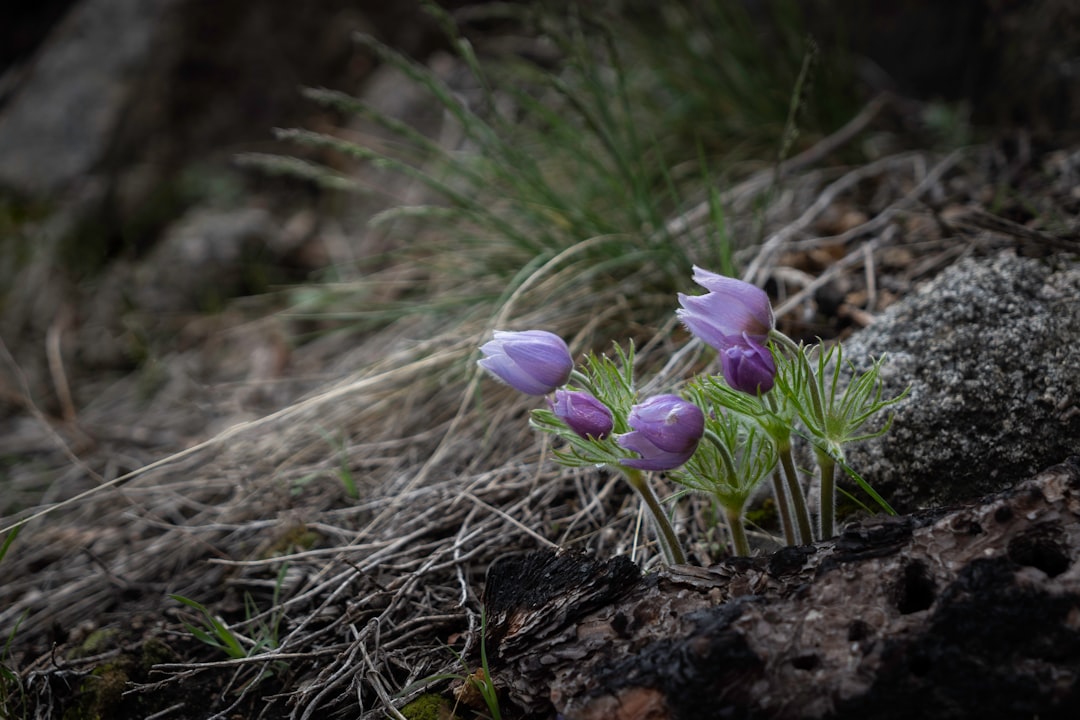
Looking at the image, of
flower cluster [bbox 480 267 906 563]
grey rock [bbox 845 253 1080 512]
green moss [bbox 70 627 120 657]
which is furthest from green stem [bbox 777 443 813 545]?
green moss [bbox 70 627 120 657]

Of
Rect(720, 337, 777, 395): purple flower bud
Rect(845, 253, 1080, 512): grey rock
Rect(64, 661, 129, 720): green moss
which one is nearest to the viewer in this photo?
Rect(720, 337, 777, 395): purple flower bud

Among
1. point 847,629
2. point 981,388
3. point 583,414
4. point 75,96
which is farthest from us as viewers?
point 75,96

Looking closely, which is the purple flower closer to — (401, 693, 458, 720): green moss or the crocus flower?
the crocus flower

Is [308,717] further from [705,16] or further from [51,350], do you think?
[705,16]

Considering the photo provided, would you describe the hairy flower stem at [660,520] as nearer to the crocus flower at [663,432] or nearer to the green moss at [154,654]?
the crocus flower at [663,432]

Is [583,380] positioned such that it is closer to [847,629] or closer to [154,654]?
[847,629]

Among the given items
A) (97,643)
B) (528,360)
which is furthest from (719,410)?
(97,643)

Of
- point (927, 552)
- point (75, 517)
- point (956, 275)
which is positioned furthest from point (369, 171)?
point (927, 552)
